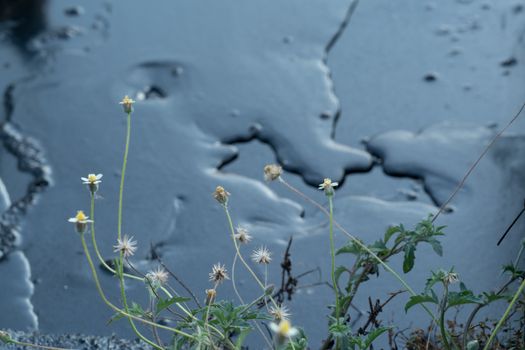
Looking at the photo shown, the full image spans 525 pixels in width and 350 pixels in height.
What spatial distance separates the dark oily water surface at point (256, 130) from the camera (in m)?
2.56

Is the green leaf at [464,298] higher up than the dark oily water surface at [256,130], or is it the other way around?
the green leaf at [464,298]

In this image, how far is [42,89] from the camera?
333 cm

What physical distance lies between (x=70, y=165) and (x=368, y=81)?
1.13 m

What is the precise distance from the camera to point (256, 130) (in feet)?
10.0

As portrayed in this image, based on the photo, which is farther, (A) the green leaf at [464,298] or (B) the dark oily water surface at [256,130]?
(B) the dark oily water surface at [256,130]

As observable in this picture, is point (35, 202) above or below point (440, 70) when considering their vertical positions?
below

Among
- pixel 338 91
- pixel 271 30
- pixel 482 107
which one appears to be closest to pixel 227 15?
pixel 271 30

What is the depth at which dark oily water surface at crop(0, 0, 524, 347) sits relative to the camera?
8.41 ft

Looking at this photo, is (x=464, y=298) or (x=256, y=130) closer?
(x=464, y=298)

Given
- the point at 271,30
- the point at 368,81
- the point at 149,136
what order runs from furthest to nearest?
the point at 271,30
the point at 368,81
the point at 149,136

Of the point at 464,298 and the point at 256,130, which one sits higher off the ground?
the point at 464,298

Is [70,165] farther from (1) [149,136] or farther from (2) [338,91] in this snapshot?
(2) [338,91]

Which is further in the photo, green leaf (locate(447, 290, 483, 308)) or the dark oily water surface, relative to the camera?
the dark oily water surface

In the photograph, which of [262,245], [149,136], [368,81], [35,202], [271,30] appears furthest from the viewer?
[271,30]
